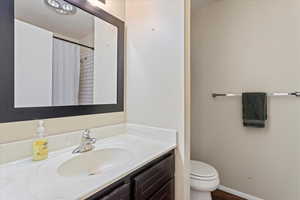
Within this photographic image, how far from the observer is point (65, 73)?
103cm

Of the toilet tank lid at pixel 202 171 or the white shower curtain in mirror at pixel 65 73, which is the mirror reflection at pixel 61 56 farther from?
the toilet tank lid at pixel 202 171

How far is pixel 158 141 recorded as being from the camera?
1223 mm

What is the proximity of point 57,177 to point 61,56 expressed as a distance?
28.5 inches

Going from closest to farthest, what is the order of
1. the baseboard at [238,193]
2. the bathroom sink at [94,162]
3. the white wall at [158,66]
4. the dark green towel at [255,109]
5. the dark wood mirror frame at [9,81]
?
1. the dark wood mirror frame at [9,81]
2. the bathroom sink at [94,162]
3. the white wall at [158,66]
4. the dark green towel at [255,109]
5. the baseboard at [238,193]

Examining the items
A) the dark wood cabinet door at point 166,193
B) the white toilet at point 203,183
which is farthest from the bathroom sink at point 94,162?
the white toilet at point 203,183

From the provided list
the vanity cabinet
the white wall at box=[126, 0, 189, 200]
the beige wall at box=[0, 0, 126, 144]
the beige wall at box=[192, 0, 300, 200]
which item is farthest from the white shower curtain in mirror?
the beige wall at box=[192, 0, 300, 200]

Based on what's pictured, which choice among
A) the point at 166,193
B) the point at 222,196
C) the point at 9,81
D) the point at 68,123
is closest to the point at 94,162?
the point at 68,123

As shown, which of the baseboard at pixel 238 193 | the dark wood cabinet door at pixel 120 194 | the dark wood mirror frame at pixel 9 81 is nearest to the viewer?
the dark wood cabinet door at pixel 120 194

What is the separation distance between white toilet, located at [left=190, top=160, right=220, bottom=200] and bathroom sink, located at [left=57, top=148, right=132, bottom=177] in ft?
2.58

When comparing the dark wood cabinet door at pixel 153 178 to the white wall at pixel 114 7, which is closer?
the dark wood cabinet door at pixel 153 178

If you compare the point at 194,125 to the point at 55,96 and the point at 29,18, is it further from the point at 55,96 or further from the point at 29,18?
the point at 29,18

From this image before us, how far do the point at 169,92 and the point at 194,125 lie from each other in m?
1.10

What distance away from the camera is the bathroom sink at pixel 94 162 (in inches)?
34.2

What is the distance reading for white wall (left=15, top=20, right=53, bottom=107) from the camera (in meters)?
0.82
